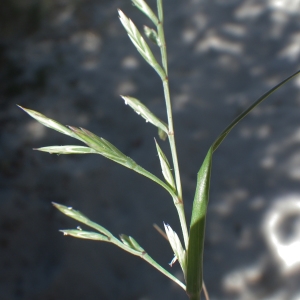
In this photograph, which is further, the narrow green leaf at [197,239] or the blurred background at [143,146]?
the blurred background at [143,146]

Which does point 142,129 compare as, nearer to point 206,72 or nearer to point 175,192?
point 206,72

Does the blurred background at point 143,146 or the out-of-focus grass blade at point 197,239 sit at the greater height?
the out-of-focus grass blade at point 197,239

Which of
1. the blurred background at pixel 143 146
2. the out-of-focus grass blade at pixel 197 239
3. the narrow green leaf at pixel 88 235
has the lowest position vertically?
the blurred background at pixel 143 146

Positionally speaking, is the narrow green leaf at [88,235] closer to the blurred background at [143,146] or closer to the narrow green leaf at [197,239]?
the narrow green leaf at [197,239]

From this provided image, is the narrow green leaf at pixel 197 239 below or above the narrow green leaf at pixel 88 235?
below

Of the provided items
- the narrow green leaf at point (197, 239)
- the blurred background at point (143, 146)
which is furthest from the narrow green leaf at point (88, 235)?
the blurred background at point (143, 146)

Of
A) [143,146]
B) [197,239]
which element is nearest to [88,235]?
[197,239]

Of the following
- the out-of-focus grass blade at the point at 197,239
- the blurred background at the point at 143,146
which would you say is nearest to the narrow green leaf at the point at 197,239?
the out-of-focus grass blade at the point at 197,239

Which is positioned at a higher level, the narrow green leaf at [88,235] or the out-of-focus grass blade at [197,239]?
the narrow green leaf at [88,235]

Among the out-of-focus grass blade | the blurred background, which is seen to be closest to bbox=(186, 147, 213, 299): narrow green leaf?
the out-of-focus grass blade

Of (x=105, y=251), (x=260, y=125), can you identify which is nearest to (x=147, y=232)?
(x=105, y=251)
